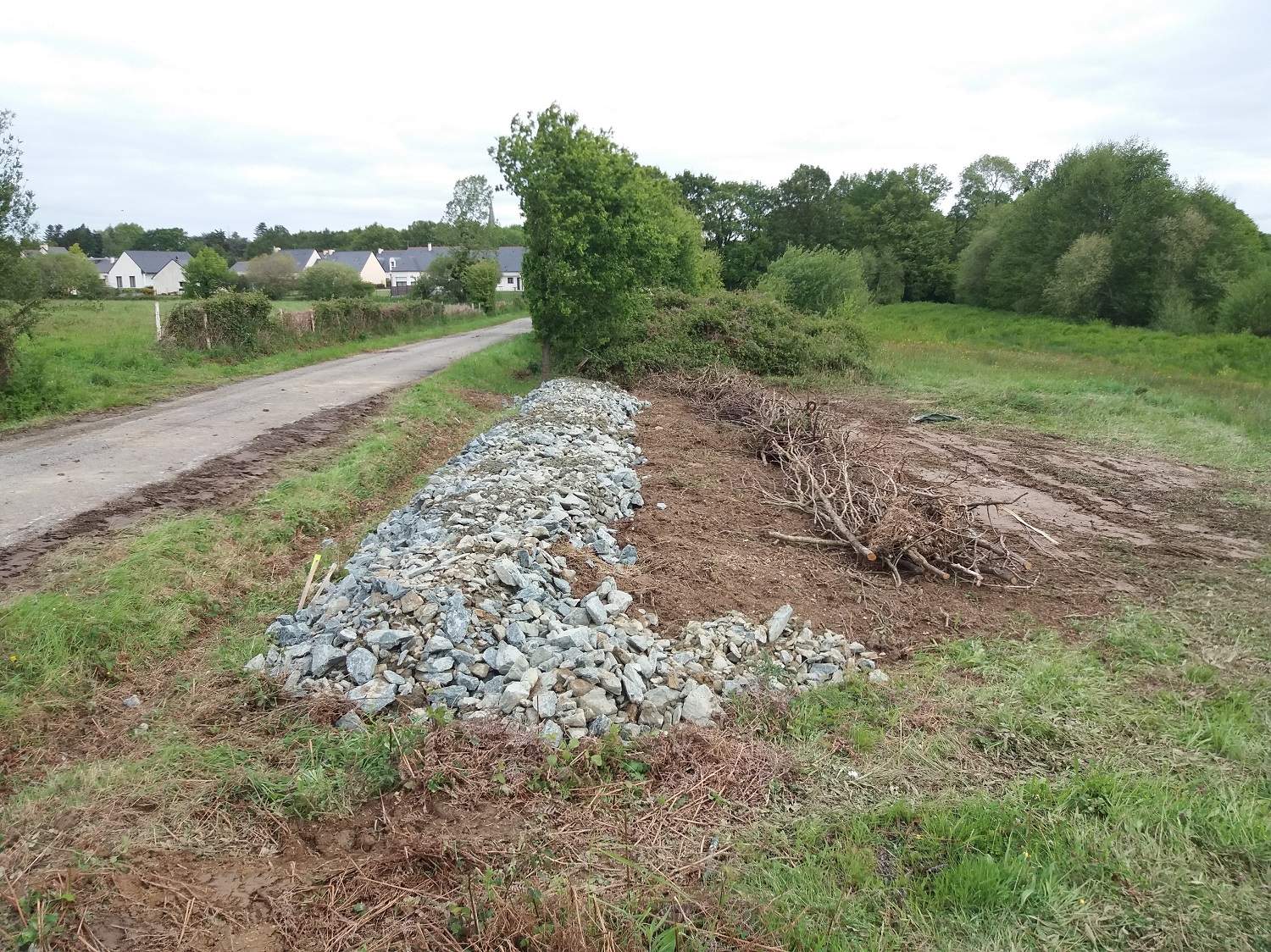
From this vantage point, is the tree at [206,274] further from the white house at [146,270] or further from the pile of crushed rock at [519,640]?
the pile of crushed rock at [519,640]

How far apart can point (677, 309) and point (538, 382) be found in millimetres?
4631

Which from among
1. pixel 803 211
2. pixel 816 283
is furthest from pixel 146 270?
pixel 816 283

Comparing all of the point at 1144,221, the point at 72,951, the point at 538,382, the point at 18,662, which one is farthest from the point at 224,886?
the point at 1144,221

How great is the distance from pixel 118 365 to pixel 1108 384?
24116 millimetres

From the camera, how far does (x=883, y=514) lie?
24.4ft

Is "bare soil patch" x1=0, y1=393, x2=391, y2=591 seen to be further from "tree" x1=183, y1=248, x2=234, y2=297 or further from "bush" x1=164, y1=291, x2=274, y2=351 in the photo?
"tree" x1=183, y1=248, x2=234, y2=297

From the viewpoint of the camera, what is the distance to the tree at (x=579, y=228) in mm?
15531

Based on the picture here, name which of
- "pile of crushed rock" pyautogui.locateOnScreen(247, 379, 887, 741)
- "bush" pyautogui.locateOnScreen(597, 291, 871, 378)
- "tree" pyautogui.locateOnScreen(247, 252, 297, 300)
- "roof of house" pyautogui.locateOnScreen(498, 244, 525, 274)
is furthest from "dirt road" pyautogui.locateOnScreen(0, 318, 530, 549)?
"roof of house" pyautogui.locateOnScreen(498, 244, 525, 274)

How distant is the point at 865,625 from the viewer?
5785 mm

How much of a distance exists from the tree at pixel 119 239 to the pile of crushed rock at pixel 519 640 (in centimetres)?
10869

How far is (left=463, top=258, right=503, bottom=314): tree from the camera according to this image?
43094mm

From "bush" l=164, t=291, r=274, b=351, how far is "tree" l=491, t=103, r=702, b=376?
782 centimetres

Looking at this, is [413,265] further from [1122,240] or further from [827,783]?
[827,783]

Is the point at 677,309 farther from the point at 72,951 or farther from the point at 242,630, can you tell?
the point at 72,951
